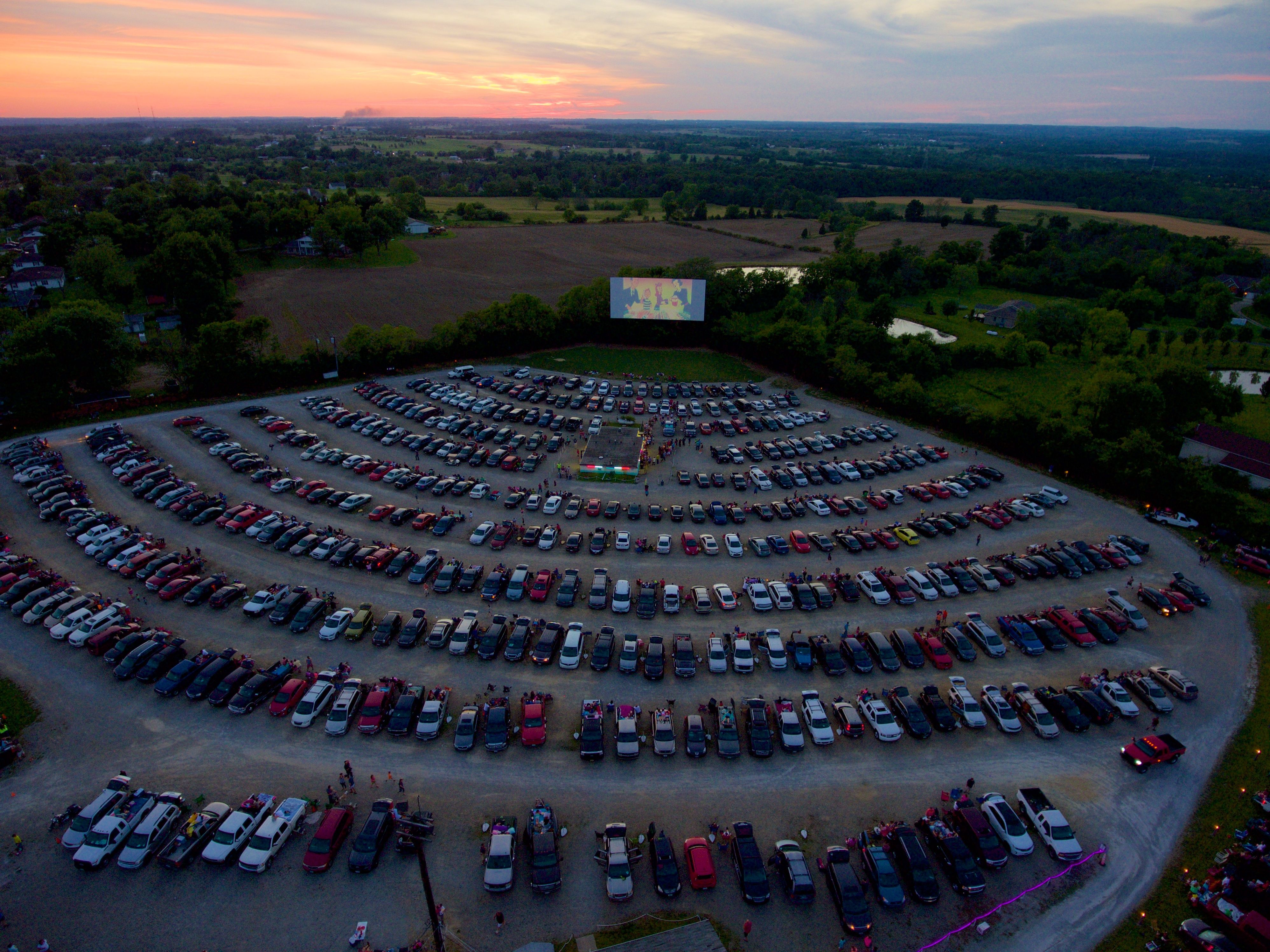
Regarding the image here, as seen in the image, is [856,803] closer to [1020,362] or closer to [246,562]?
[246,562]

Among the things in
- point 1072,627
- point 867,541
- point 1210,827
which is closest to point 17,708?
point 867,541

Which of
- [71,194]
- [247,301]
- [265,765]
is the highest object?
[71,194]

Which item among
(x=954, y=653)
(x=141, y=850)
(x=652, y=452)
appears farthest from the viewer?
(x=652, y=452)

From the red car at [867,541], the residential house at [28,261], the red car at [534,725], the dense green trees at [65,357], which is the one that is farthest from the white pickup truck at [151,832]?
the residential house at [28,261]

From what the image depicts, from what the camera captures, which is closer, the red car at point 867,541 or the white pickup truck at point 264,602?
the white pickup truck at point 264,602

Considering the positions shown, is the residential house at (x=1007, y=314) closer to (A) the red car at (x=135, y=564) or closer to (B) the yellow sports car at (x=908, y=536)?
(B) the yellow sports car at (x=908, y=536)

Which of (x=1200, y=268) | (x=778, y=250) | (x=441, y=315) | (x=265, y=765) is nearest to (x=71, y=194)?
(x=441, y=315)
